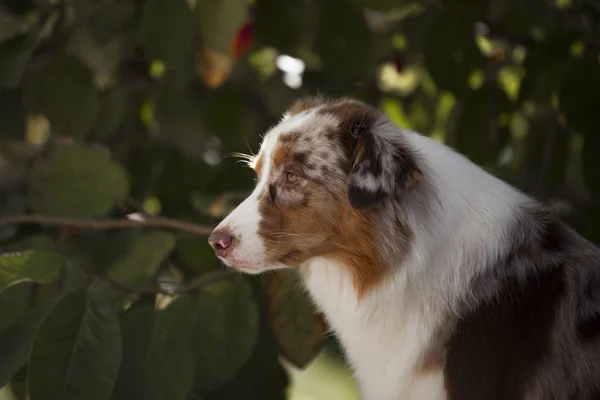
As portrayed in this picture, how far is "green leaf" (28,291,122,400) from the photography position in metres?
1.98

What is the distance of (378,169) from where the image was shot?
1871 millimetres

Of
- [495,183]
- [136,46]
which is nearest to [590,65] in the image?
[495,183]

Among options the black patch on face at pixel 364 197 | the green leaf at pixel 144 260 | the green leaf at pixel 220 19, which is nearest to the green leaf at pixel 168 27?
the green leaf at pixel 220 19

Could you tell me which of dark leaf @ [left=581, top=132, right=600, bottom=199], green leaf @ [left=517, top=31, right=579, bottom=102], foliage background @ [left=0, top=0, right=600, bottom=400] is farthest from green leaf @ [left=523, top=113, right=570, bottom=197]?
dark leaf @ [left=581, top=132, right=600, bottom=199]

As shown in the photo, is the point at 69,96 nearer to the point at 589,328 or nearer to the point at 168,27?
the point at 168,27

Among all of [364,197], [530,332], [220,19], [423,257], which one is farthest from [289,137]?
[530,332]

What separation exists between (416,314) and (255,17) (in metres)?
1.58

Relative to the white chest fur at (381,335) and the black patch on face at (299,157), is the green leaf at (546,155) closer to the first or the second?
the white chest fur at (381,335)

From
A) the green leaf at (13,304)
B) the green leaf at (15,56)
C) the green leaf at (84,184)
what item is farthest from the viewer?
the green leaf at (84,184)

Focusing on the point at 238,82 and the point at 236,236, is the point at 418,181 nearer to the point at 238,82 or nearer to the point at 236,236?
the point at 236,236

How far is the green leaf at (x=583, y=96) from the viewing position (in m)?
2.92

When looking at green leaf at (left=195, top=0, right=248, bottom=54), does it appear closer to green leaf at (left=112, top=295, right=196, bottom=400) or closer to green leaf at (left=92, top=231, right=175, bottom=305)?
green leaf at (left=92, top=231, right=175, bottom=305)

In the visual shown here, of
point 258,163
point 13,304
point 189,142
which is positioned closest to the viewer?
point 258,163

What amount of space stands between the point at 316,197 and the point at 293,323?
70 cm
